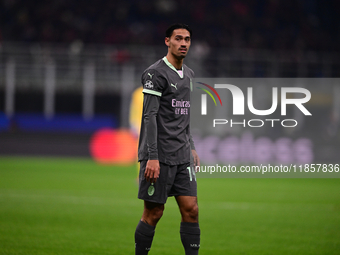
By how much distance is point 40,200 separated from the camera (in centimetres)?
830

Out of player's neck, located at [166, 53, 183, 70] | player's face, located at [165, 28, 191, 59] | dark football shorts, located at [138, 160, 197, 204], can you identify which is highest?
player's face, located at [165, 28, 191, 59]

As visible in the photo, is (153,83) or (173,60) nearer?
(153,83)

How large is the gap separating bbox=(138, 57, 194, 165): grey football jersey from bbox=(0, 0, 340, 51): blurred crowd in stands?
60.1 feet

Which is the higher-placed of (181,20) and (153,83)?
(181,20)

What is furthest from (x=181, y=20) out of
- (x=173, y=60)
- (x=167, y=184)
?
(x=167, y=184)

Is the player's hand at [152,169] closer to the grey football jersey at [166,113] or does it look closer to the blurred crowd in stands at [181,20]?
the grey football jersey at [166,113]

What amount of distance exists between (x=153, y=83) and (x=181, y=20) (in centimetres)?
1992

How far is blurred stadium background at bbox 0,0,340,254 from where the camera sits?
5895 millimetres

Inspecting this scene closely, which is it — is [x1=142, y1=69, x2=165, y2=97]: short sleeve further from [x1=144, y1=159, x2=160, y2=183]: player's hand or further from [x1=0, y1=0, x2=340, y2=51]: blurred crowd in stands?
[x1=0, y1=0, x2=340, y2=51]: blurred crowd in stands

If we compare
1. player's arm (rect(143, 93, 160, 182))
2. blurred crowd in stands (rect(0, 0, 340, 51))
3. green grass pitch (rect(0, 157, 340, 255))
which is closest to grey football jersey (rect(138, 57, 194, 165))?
player's arm (rect(143, 93, 160, 182))

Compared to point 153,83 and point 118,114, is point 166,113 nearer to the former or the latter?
point 153,83

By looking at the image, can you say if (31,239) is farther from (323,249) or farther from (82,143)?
(82,143)

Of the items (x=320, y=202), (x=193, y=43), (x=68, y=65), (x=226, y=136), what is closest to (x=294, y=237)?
(x=320, y=202)

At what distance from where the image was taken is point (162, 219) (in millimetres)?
6832
